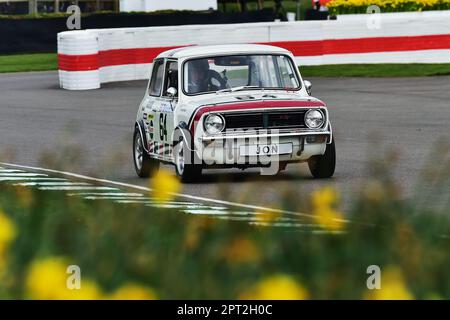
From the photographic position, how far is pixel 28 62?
1623 inches

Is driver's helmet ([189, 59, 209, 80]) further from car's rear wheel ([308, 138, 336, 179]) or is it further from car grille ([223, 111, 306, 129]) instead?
car's rear wheel ([308, 138, 336, 179])

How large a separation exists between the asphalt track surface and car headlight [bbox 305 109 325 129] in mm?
557

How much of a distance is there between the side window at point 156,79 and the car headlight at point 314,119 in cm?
209

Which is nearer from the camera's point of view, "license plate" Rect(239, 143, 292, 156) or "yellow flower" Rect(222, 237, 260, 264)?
"yellow flower" Rect(222, 237, 260, 264)

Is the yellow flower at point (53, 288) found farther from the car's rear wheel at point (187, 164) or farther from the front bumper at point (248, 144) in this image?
the car's rear wheel at point (187, 164)

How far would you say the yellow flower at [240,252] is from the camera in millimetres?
4711

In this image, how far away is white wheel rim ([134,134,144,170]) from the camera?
50.1 ft

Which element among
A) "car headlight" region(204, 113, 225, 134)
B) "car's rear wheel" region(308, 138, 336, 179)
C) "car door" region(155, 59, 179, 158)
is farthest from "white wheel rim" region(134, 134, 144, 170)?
"car's rear wheel" region(308, 138, 336, 179)

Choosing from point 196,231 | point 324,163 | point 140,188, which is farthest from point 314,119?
point 196,231

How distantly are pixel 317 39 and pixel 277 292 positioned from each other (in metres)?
30.6

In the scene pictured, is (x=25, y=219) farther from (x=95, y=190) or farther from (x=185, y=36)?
(x=185, y=36)

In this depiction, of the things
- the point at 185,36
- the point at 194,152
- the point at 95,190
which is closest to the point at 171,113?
the point at 194,152

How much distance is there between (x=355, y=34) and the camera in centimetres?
3428
